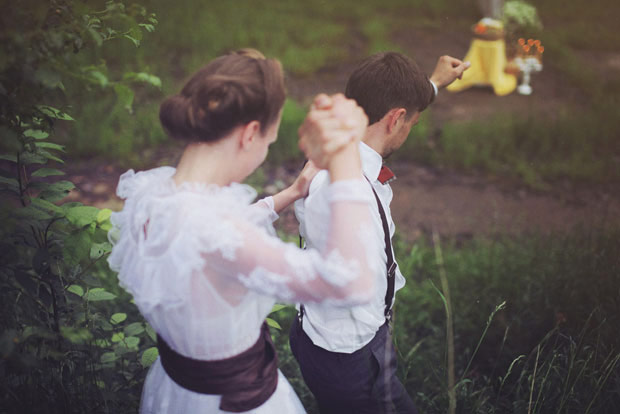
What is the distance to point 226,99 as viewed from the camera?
3.82ft

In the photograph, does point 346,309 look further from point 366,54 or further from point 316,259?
point 366,54

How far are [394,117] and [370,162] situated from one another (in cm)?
24

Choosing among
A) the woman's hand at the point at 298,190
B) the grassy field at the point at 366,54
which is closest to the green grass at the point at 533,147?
the grassy field at the point at 366,54

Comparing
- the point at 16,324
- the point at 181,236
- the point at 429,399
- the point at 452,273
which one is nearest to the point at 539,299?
the point at 452,273

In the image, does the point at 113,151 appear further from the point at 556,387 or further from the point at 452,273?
the point at 556,387

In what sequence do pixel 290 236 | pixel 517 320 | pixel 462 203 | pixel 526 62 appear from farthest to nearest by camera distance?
pixel 526 62, pixel 462 203, pixel 290 236, pixel 517 320

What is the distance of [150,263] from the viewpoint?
3.99ft

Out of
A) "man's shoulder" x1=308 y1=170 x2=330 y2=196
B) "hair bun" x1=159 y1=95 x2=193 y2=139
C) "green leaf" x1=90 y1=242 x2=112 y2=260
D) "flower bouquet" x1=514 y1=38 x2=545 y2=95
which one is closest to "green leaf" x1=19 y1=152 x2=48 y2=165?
"green leaf" x1=90 y1=242 x2=112 y2=260

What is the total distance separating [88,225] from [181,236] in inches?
27.2

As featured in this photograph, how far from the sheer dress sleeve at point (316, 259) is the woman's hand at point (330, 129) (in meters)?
0.09

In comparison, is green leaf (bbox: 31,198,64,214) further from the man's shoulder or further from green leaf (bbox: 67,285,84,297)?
the man's shoulder

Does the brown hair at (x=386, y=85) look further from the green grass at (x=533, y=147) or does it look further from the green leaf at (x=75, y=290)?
the green grass at (x=533, y=147)

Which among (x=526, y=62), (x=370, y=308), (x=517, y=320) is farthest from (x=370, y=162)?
(x=526, y=62)

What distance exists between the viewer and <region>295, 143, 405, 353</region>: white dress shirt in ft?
5.23
